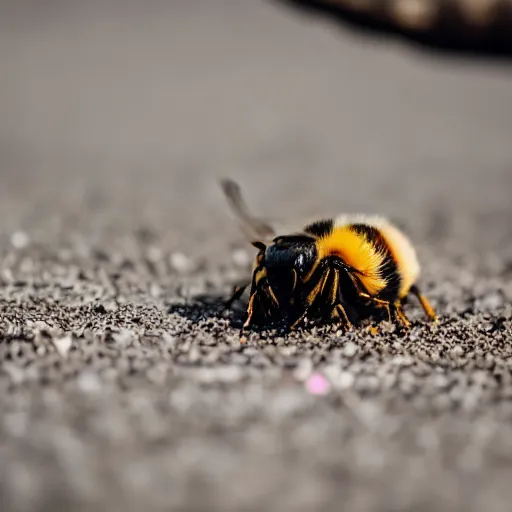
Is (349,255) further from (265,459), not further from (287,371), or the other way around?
(265,459)

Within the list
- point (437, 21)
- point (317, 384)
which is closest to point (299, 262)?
point (317, 384)

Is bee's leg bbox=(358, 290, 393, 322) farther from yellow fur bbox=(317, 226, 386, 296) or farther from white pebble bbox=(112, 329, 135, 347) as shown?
white pebble bbox=(112, 329, 135, 347)

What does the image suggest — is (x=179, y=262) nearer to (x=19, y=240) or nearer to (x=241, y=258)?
(x=241, y=258)

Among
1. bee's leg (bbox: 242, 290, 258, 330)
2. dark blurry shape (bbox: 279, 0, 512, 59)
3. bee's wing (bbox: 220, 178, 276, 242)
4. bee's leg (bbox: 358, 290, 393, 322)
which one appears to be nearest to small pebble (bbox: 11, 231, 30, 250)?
bee's wing (bbox: 220, 178, 276, 242)

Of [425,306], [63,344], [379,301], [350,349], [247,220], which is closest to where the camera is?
[63,344]

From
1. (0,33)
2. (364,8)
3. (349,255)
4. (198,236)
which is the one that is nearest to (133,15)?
(0,33)
